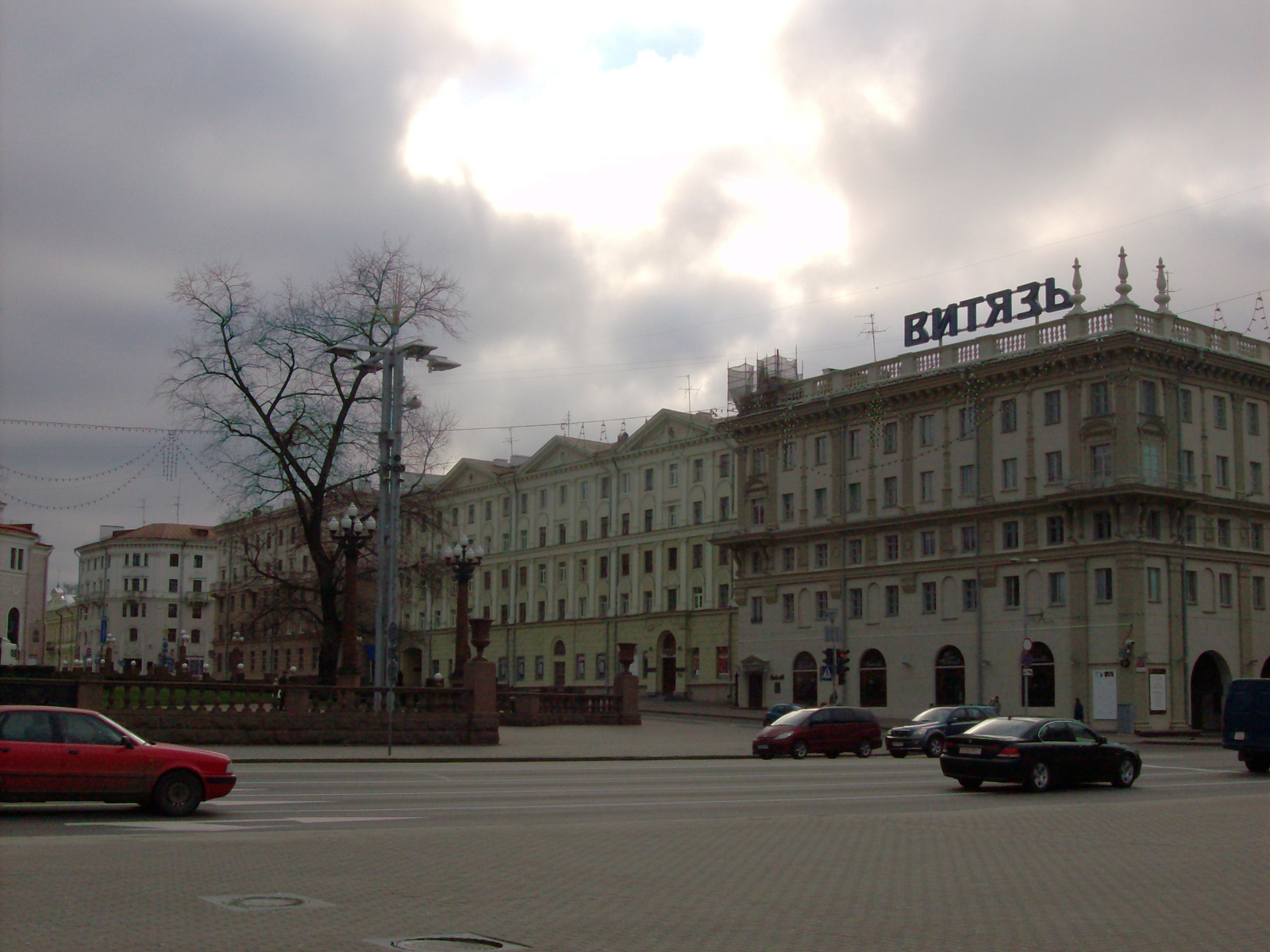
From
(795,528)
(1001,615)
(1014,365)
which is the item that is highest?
(1014,365)

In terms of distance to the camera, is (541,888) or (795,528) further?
(795,528)

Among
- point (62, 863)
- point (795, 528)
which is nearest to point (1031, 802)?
point (62, 863)

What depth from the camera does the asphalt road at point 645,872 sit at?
9.41 metres

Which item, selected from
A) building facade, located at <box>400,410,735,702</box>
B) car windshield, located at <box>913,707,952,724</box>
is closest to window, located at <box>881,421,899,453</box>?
building facade, located at <box>400,410,735,702</box>

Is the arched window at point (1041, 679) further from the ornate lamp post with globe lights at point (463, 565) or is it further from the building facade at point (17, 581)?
the building facade at point (17, 581)

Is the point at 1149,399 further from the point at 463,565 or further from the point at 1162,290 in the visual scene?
the point at 463,565

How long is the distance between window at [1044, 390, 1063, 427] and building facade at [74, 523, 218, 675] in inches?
3829

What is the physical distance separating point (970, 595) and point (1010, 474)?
6.14 m

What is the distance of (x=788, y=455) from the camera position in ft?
251

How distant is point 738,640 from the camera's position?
7881 centimetres

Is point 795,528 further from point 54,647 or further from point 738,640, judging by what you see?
point 54,647

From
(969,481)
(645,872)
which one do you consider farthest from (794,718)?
(969,481)

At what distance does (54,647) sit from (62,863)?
158 meters

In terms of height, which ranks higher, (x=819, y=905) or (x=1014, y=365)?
(x=1014, y=365)
